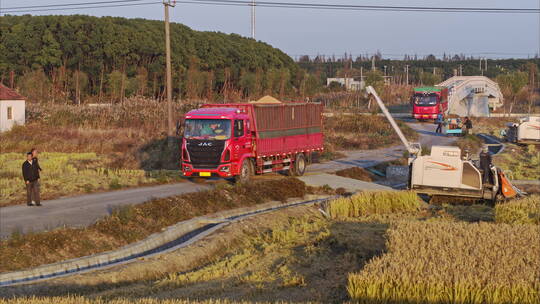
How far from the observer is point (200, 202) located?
23.4m

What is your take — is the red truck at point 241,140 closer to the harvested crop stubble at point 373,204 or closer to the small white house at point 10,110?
the harvested crop stubble at point 373,204

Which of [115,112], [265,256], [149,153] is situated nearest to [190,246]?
[265,256]

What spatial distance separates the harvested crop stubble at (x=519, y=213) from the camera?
761 inches

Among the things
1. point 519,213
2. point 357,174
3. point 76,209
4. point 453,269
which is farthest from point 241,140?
point 453,269

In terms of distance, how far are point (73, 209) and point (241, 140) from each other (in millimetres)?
7591

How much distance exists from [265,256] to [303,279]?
10.4ft

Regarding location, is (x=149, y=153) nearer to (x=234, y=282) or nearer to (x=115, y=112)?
(x=115, y=112)

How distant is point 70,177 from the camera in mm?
27578

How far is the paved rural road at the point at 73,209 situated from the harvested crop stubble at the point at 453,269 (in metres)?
9.07

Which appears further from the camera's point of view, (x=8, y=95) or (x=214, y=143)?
(x=8, y=95)

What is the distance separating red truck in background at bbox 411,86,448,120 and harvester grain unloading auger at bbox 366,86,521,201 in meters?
45.7

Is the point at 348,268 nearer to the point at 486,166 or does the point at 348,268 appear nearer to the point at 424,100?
the point at 486,166

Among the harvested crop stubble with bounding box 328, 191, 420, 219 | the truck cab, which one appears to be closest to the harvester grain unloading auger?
the harvested crop stubble with bounding box 328, 191, 420, 219

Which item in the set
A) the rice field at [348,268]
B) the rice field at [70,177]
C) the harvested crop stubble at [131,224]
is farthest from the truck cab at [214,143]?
the rice field at [348,268]
